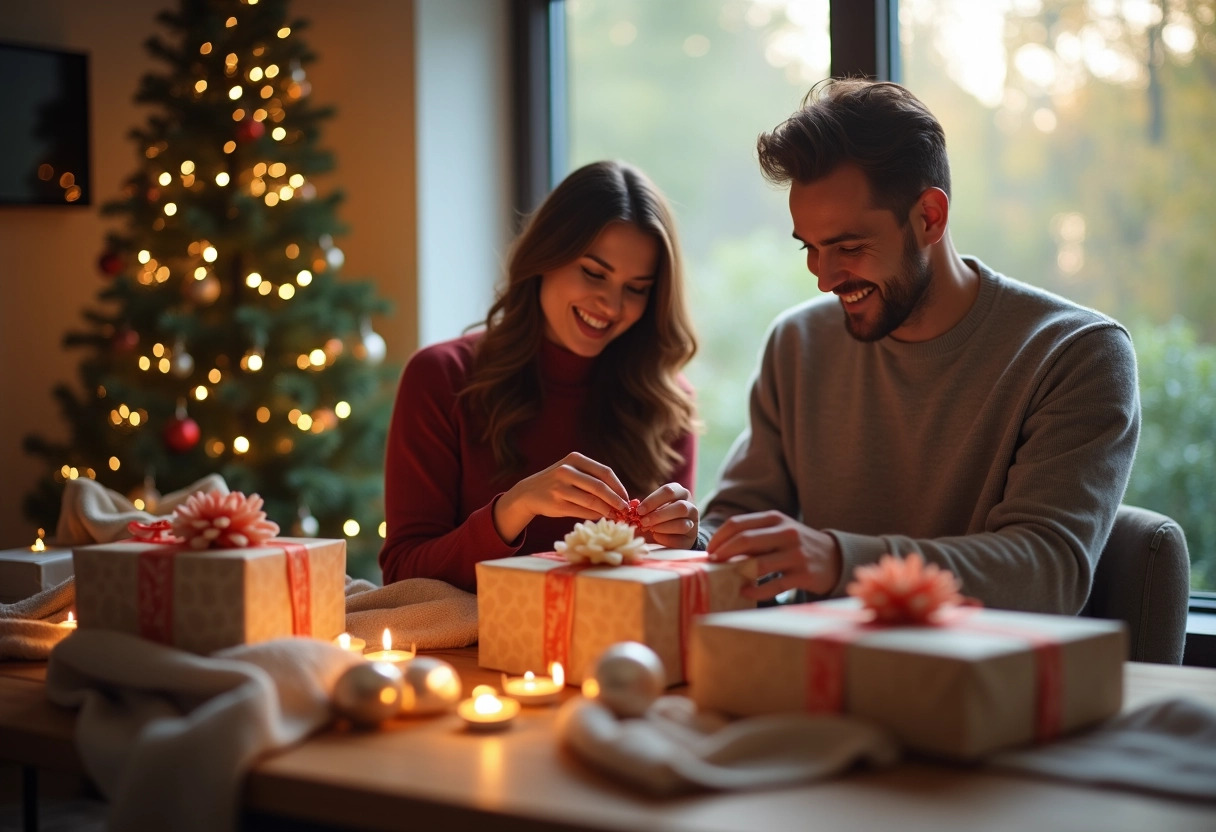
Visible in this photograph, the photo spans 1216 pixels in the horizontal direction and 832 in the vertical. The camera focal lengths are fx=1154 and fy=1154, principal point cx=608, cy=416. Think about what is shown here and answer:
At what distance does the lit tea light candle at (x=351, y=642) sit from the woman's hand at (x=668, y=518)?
0.39 metres

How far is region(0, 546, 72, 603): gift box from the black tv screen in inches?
94.0

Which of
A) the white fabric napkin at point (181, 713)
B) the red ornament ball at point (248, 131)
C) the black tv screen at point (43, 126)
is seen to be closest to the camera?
the white fabric napkin at point (181, 713)

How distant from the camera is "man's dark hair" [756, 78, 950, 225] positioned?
1824 millimetres

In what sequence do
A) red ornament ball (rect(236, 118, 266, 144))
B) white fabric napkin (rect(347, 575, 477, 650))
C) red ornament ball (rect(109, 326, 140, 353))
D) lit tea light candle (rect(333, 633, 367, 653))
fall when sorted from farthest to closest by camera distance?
red ornament ball (rect(109, 326, 140, 353)), red ornament ball (rect(236, 118, 266, 144)), white fabric napkin (rect(347, 575, 477, 650)), lit tea light candle (rect(333, 633, 367, 653))

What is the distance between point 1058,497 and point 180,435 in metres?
2.31

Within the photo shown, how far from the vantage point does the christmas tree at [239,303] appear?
10.4 ft

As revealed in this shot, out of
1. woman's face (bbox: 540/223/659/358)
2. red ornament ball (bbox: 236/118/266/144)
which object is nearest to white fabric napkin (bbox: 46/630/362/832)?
woman's face (bbox: 540/223/659/358)

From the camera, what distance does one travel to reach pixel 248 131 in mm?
3160

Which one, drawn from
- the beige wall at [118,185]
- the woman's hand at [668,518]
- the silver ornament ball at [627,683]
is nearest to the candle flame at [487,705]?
the silver ornament ball at [627,683]

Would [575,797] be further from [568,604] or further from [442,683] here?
[568,604]

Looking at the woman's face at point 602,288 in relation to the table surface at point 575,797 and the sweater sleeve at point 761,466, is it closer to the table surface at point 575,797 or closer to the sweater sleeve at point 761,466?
the sweater sleeve at point 761,466

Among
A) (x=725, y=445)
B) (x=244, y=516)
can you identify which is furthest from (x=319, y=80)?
(x=244, y=516)

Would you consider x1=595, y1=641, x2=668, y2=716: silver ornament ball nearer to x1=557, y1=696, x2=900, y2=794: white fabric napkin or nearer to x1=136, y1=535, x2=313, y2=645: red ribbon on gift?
x1=557, y1=696, x2=900, y2=794: white fabric napkin

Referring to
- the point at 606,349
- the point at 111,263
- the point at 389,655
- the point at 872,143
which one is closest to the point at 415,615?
the point at 389,655
